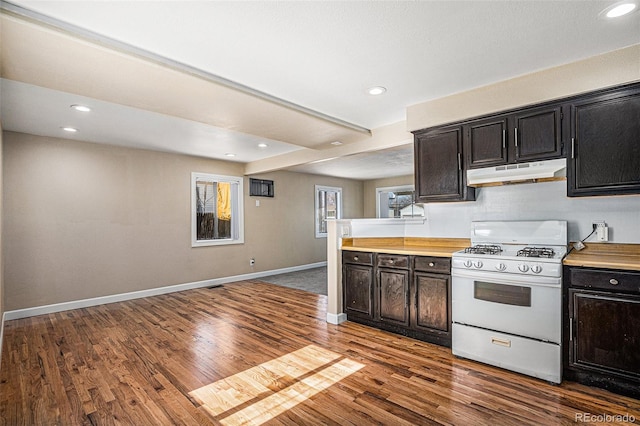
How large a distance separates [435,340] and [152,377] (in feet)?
8.50

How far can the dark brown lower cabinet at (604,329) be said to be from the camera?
7.00 feet

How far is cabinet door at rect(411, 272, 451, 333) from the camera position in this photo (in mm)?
3000

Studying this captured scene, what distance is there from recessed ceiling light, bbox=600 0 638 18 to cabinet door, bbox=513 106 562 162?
2.72ft

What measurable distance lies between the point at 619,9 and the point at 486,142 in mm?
1305

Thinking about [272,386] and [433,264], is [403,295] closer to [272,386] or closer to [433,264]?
[433,264]

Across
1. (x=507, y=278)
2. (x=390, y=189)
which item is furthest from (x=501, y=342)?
(x=390, y=189)

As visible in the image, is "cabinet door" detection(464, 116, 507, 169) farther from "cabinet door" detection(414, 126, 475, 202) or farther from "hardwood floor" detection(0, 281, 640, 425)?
"hardwood floor" detection(0, 281, 640, 425)

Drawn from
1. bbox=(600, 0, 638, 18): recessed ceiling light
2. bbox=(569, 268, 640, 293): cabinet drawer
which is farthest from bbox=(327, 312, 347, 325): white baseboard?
bbox=(600, 0, 638, 18): recessed ceiling light

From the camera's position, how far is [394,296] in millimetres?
3398

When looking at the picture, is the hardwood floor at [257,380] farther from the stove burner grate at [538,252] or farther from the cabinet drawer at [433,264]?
the stove burner grate at [538,252]

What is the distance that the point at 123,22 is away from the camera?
1879 millimetres

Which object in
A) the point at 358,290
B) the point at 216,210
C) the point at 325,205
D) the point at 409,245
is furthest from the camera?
the point at 325,205

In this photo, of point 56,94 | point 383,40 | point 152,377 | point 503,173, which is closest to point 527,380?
point 503,173

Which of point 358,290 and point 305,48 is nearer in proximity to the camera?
point 305,48
